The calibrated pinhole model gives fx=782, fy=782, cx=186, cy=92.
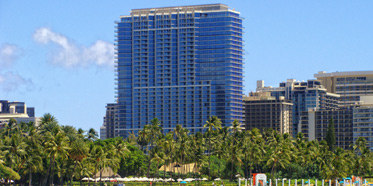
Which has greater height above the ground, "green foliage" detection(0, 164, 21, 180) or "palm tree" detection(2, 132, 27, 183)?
"palm tree" detection(2, 132, 27, 183)

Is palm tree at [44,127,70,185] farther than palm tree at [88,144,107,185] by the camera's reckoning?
No

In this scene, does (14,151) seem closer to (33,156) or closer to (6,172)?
(33,156)

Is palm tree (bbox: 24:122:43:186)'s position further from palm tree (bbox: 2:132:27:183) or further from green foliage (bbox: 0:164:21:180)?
green foliage (bbox: 0:164:21:180)

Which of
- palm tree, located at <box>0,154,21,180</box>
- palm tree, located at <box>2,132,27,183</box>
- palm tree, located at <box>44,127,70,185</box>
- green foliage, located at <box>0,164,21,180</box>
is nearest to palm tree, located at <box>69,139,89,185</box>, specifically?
palm tree, located at <box>44,127,70,185</box>

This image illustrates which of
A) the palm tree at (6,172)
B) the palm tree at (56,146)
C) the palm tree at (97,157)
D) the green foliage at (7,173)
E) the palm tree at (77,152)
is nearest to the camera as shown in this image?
the palm tree at (6,172)

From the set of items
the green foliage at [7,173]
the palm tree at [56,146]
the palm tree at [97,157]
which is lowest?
the green foliage at [7,173]

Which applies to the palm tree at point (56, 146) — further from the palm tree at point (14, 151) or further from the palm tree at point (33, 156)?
the palm tree at point (14, 151)

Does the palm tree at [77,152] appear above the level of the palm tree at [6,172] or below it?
above

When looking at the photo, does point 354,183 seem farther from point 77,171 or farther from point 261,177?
point 77,171

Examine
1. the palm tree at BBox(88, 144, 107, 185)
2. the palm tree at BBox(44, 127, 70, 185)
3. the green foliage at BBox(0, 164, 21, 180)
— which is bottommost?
the green foliage at BBox(0, 164, 21, 180)

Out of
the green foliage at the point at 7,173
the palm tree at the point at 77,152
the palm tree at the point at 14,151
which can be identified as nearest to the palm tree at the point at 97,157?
the palm tree at the point at 77,152

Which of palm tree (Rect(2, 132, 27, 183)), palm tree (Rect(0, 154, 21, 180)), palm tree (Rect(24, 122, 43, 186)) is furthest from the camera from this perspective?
palm tree (Rect(24, 122, 43, 186))

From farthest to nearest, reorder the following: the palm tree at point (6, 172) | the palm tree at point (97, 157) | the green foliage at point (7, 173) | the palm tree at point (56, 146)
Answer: the palm tree at point (97, 157)
the palm tree at point (56, 146)
the green foliage at point (7, 173)
the palm tree at point (6, 172)

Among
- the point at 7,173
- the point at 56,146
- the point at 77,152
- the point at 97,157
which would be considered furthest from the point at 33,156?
the point at 97,157
